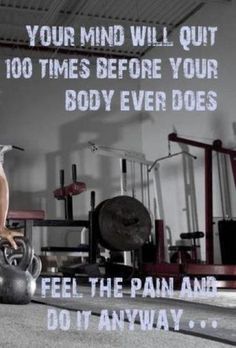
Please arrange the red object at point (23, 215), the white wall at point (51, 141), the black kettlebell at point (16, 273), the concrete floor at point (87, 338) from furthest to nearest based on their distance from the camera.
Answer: the white wall at point (51, 141) → the red object at point (23, 215) → the black kettlebell at point (16, 273) → the concrete floor at point (87, 338)

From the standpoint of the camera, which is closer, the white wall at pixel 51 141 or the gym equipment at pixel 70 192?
the gym equipment at pixel 70 192

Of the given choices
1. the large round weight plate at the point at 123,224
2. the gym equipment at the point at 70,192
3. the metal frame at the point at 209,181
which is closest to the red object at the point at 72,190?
the gym equipment at the point at 70,192

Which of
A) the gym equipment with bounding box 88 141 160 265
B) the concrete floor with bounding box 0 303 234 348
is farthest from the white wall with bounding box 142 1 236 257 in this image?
the concrete floor with bounding box 0 303 234 348

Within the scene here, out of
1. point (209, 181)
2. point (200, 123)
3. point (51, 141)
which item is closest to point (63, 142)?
point (51, 141)

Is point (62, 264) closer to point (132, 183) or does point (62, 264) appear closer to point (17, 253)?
point (132, 183)

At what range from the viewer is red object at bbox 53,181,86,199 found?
3666 millimetres

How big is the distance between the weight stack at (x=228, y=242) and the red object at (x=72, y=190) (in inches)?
42.0

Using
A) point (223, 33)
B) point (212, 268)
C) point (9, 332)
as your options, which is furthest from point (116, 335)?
point (223, 33)

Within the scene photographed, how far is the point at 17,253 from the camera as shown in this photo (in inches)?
46.3

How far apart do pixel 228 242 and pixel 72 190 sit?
121cm

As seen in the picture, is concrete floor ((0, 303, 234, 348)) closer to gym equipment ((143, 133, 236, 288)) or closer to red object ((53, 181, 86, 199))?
gym equipment ((143, 133, 236, 288))

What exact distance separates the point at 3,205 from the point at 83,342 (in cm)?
24

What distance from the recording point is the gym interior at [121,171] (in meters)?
0.96

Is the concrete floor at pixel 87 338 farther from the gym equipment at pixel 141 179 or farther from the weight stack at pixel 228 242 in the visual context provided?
the gym equipment at pixel 141 179
